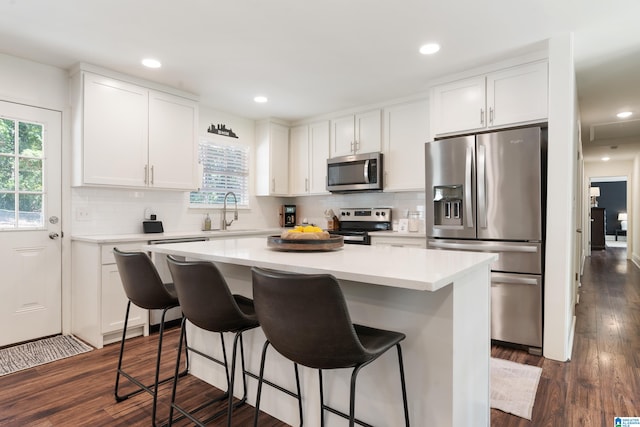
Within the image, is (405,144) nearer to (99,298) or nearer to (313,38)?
(313,38)

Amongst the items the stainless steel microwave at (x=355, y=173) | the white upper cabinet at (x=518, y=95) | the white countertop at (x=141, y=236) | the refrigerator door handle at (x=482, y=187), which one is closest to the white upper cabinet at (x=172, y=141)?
the white countertop at (x=141, y=236)

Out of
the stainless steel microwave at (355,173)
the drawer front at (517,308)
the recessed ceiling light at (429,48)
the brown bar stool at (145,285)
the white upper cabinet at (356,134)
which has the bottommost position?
the drawer front at (517,308)

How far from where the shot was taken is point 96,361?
277 cm

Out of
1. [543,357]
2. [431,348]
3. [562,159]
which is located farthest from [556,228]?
[431,348]

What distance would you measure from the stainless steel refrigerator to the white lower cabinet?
283 centimetres

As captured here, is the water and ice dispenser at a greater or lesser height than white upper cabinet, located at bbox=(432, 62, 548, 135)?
lesser

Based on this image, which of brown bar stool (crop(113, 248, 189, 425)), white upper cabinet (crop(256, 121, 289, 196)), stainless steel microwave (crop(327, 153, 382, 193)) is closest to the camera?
brown bar stool (crop(113, 248, 189, 425))

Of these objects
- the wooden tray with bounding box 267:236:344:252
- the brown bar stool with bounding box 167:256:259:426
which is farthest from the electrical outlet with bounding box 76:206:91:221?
the wooden tray with bounding box 267:236:344:252

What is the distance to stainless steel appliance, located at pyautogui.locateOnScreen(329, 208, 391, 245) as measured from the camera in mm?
4473

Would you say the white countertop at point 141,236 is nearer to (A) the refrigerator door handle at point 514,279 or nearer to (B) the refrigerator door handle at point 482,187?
(B) the refrigerator door handle at point 482,187

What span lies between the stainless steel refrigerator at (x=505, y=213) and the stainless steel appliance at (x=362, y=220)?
1.25 m

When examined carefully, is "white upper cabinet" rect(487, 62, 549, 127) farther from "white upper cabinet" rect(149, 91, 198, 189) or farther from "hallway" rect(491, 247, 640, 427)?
"white upper cabinet" rect(149, 91, 198, 189)

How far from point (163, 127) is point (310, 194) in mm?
2014

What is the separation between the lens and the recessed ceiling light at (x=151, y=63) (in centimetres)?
310
